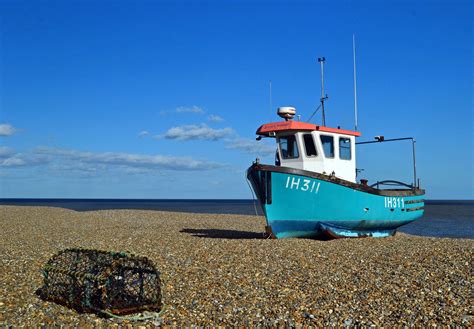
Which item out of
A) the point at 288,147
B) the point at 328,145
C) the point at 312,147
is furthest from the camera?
the point at 288,147

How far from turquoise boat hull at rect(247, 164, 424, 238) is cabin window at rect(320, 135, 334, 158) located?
154 centimetres

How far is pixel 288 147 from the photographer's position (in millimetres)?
17688

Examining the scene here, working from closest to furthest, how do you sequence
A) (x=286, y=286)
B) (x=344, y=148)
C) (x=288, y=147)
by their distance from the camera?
(x=286, y=286)
(x=288, y=147)
(x=344, y=148)

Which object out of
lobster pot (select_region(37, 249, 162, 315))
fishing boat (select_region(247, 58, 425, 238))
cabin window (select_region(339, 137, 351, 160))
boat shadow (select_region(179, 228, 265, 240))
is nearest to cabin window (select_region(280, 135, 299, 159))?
fishing boat (select_region(247, 58, 425, 238))

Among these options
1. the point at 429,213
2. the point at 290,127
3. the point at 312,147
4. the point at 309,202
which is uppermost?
the point at 290,127

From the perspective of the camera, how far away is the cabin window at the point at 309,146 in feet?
A: 56.4

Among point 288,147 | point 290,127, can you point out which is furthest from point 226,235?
point 290,127

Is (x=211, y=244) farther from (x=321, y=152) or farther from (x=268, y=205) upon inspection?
(x=321, y=152)

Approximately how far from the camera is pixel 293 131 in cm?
1722

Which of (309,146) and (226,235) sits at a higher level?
(309,146)

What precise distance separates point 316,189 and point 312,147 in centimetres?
199

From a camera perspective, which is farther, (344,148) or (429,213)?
(429,213)

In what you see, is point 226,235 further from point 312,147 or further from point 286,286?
point 286,286

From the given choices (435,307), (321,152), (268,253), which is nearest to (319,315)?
(435,307)
